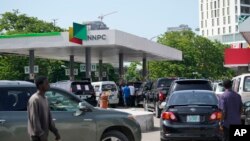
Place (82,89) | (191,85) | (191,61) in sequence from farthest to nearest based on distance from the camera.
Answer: (191,61), (82,89), (191,85)

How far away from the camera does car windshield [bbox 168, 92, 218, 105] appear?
13.1 metres

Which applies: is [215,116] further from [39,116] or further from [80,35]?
[80,35]

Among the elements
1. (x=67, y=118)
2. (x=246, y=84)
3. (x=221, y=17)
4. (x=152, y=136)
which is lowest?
(x=152, y=136)

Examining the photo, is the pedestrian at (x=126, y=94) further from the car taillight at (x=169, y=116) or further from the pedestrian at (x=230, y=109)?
the pedestrian at (x=230, y=109)

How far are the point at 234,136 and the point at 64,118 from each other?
4417mm

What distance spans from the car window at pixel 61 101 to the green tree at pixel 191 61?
2913 inches

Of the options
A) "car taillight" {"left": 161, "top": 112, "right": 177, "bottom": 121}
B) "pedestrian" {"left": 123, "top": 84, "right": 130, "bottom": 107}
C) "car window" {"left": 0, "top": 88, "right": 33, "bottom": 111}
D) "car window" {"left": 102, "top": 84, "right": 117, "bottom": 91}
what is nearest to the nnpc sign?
"car window" {"left": 102, "top": 84, "right": 117, "bottom": 91}

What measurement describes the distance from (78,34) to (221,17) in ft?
469

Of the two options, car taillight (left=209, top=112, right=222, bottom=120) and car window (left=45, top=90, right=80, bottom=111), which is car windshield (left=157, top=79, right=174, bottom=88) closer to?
car taillight (left=209, top=112, right=222, bottom=120)

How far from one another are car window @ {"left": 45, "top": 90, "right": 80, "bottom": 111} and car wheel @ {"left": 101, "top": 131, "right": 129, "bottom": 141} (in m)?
0.84

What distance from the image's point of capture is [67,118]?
394 inches

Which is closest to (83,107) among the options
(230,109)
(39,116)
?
(39,116)

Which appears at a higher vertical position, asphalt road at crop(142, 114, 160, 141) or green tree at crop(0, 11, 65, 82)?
green tree at crop(0, 11, 65, 82)

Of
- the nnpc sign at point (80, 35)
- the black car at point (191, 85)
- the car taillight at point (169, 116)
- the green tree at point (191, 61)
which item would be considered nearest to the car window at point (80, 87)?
the black car at point (191, 85)
